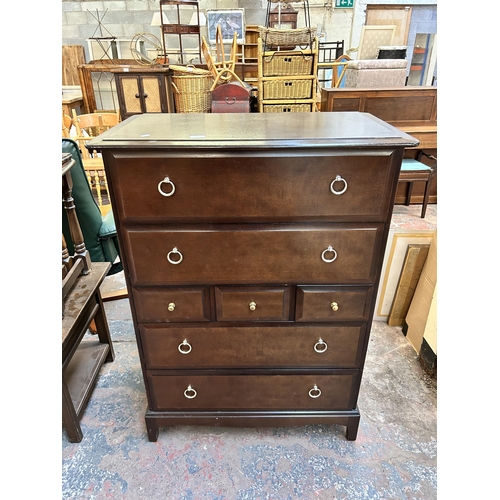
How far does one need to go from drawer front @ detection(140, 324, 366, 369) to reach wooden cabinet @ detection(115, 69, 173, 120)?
4.12m

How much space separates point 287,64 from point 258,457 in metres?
3.33

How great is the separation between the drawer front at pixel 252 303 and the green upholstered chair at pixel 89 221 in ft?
3.03

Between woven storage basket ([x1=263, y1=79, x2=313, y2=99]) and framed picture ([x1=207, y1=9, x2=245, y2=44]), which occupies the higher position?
framed picture ([x1=207, y1=9, x2=245, y2=44])

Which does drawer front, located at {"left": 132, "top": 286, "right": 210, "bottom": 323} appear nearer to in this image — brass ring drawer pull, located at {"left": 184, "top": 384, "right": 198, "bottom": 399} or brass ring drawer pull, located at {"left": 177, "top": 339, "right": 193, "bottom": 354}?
Answer: brass ring drawer pull, located at {"left": 177, "top": 339, "right": 193, "bottom": 354}

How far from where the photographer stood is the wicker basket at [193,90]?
395 cm

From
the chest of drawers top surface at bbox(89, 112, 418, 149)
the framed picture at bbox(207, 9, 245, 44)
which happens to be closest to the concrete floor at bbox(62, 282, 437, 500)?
the chest of drawers top surface at bbox(89, 112, 418, 149)

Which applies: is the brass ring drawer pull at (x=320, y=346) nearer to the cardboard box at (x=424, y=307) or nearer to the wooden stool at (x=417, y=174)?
the cardboard box at (x=424, y=307)

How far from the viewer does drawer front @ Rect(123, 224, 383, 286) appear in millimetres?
1094

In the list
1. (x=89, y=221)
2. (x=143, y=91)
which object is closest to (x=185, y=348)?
(x=89, y=221)

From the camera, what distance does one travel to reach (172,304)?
1212 mm

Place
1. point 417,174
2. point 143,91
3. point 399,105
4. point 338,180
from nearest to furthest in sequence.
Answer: point 338,180 → point 417,174 → point 399,105 → point 143,91

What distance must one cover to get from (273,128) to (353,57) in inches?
252

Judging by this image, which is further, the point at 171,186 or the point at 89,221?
the point at 89,221

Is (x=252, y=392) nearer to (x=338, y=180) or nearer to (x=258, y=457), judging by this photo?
(x=258, y=457)
